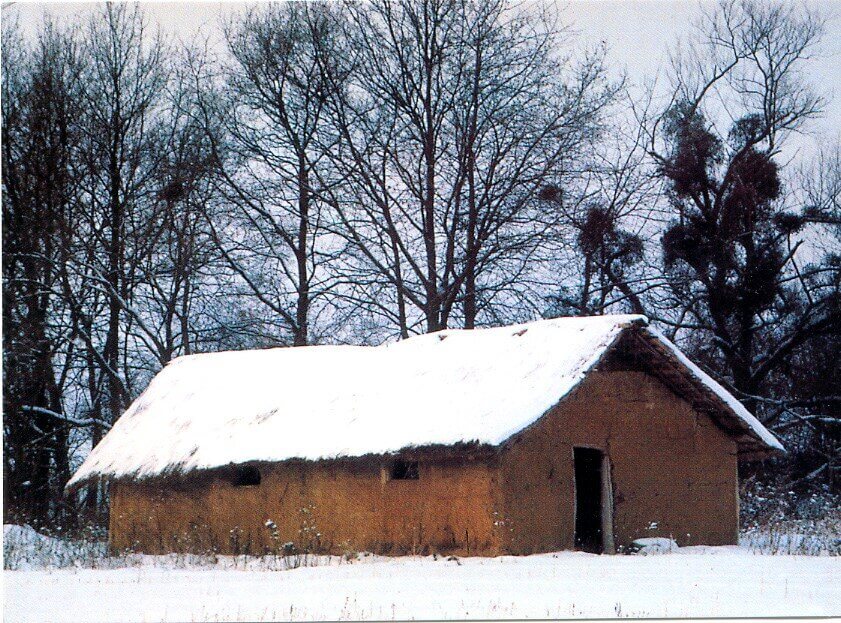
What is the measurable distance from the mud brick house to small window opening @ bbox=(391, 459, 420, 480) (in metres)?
0.03

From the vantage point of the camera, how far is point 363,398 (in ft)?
57.8

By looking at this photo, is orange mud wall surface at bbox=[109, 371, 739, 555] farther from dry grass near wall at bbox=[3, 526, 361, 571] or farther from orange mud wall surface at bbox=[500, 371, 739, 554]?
dry grass near wall at bbox=[3, 526, 361, 571]

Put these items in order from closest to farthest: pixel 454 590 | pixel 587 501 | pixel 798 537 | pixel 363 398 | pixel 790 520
A: pixel 454 590, pixel 363 398, pixel 798 537, pixel 587 501, pixel 790 520

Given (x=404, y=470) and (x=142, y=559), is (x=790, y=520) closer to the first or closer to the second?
(x=404, y=470)

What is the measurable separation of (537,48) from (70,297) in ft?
36.3

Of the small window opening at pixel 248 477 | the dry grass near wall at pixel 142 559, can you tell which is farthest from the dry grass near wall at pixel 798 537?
the small window opening at pixel 248 477

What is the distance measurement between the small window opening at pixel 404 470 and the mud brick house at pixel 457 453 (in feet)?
0.09

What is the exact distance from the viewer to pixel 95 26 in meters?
26.0

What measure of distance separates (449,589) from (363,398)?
6.34 m

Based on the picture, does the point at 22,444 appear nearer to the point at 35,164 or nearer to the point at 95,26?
the point at 35,164

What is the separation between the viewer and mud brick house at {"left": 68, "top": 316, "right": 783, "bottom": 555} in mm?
15086

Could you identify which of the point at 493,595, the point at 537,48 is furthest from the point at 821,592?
the point at 537,48

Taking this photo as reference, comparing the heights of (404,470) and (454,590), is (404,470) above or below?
above

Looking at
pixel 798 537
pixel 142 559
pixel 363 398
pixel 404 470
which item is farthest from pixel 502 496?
pixel 798 537
